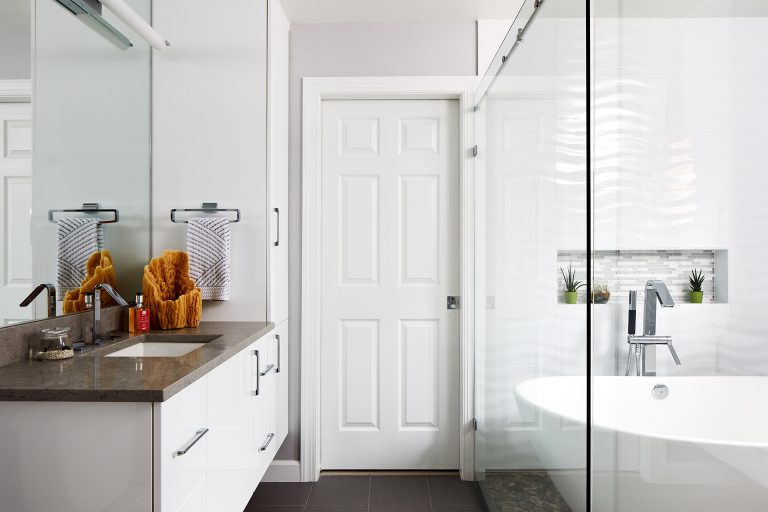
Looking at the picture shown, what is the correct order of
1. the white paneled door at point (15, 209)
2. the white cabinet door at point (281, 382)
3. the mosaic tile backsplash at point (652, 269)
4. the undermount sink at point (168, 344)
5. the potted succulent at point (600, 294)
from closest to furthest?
the mosaic tile backsplash at point (652, 269) → the potted succulent at point (600, 294) → the white paneled door at point (15, 209) → the undermount sink at point (168, 344) → the white cabinet door at point (281, 382)

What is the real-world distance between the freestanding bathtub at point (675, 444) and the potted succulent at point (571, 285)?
0.70 ft

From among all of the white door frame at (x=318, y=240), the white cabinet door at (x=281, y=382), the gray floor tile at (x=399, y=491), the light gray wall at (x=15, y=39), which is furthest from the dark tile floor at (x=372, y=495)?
the light gray wall at (x=15, y=39)

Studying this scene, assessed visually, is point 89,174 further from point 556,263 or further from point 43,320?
point 556,263

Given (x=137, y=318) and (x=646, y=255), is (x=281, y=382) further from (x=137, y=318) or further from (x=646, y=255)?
(x=646, y=255)

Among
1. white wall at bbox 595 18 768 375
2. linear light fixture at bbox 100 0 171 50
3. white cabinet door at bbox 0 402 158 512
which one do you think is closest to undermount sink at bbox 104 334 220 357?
white cabinet door at bbox 0 402 158 512

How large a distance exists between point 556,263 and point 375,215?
1.49 m

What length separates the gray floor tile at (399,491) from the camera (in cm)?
252

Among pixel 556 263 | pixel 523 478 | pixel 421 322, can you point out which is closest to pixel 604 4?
pixel 556 263

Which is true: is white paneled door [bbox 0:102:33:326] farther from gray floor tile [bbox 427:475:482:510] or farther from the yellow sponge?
gray floor tile [bbox 427:475:482:510]

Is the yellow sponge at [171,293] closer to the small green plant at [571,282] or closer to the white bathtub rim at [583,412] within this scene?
the white bathtub rim at [583,412]

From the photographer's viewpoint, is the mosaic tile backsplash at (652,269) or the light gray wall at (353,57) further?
the light gray wall at (353,57)

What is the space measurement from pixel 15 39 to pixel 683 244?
6.10 ft

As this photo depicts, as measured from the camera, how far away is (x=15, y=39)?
156 centimetres

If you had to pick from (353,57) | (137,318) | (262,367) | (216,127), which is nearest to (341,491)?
(262,367)
